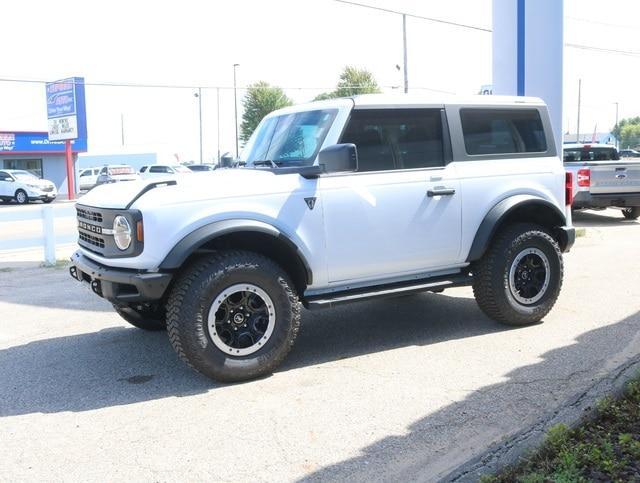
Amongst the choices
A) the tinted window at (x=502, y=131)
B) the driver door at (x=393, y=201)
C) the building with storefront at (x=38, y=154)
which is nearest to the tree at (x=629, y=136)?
the building with storefront at (x=38, y=154)

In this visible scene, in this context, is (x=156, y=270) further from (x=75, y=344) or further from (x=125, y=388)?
(x=75, y=344)

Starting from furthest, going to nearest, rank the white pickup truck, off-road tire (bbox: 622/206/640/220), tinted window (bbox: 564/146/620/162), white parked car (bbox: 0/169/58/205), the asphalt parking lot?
1. white parked car (bbox: 0/169/58/205)
2. tinted window (bbox: 564/146/620/162)
3. off-road tire (bbox: 622/206/640/220)
4. the white pickup truck
5. the asphalt parking lot

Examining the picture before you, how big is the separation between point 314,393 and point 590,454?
6.49 feet

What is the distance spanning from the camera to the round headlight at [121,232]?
190 inches

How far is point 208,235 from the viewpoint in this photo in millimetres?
4785

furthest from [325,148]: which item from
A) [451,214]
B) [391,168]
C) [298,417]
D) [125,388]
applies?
[125,388]

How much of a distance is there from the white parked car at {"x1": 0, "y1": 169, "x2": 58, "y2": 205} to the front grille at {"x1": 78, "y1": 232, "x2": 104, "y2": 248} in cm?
3243

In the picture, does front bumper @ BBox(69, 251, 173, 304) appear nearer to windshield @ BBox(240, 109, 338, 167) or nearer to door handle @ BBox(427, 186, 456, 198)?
windshield @ BBox(240, 109, 338, 167)

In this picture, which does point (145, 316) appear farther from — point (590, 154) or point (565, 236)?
point (590, 154)

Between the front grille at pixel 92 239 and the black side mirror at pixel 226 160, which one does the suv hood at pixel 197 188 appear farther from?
the black side mirror at pixel 226 160

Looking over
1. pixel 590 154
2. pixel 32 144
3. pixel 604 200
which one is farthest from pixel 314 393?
pixel 32 144

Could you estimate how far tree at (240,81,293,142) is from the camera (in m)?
65.1

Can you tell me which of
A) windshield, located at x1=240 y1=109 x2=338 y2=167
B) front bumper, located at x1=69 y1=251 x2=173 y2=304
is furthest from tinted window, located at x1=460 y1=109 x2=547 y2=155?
front bumper, located at x1=69 y1=251 x2=173 y2=304

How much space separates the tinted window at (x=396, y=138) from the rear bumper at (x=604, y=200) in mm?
9636
